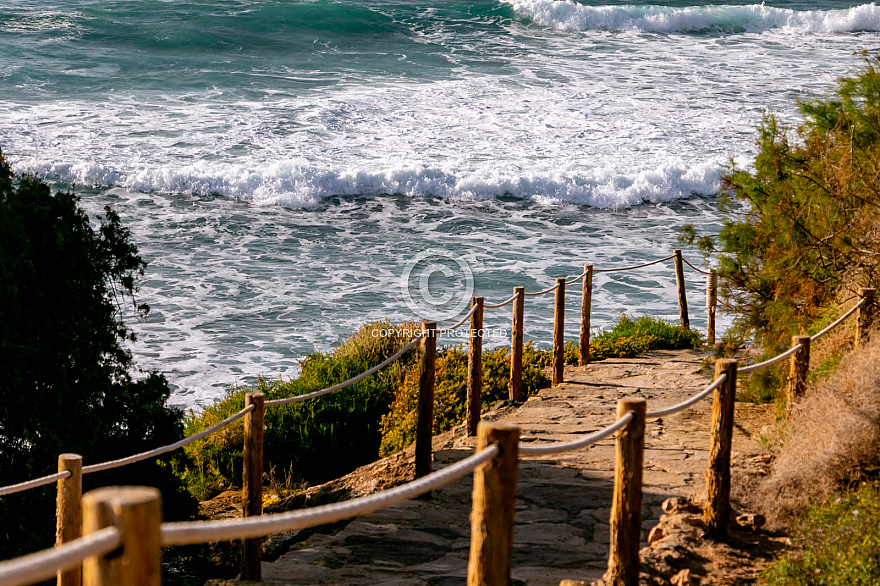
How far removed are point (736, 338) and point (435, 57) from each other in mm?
25851

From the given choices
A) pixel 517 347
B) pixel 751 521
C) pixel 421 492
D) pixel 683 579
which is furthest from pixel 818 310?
pixel 421 492

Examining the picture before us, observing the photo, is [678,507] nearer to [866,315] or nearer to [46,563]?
[866,315]

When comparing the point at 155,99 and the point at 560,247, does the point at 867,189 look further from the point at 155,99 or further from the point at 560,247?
the point at 155,99

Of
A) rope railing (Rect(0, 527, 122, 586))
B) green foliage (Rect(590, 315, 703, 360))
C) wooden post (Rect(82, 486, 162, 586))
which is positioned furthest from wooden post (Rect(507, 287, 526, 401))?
rope railing (Rect(0, 527, 122, 586))

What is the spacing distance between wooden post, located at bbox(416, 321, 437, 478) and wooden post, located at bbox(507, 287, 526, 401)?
1.65 m

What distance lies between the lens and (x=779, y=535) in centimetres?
473

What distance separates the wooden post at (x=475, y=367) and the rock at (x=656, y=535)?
9.38 ft

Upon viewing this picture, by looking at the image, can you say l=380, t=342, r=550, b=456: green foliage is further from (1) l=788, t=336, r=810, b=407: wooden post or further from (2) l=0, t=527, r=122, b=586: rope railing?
(2) l=0, t=527, r=122, b=586: rope railing

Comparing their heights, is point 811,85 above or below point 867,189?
above

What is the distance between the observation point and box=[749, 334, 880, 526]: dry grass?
189 inches

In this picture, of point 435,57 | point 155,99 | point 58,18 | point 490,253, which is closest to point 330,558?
point 490,253

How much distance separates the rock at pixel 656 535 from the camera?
4.67 metres

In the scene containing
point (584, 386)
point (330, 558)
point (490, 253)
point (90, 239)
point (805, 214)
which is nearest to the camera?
point (330, 558)

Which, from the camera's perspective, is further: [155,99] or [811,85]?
[811,85]
